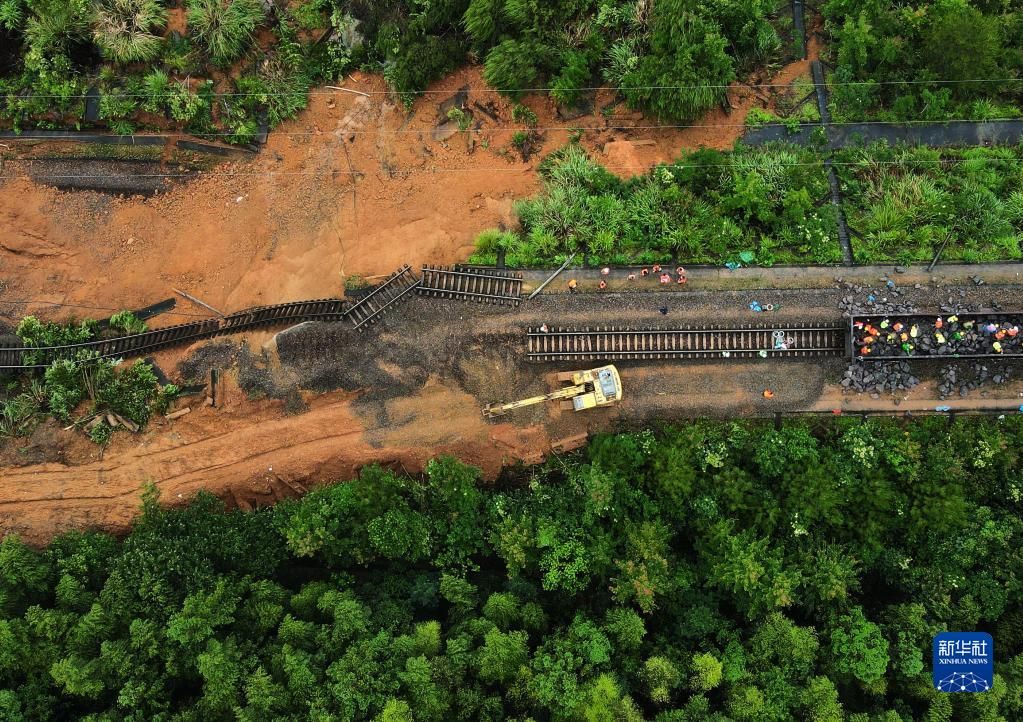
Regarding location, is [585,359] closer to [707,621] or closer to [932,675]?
[707,621]

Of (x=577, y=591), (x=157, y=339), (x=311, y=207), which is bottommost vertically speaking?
(x=577, y=591)

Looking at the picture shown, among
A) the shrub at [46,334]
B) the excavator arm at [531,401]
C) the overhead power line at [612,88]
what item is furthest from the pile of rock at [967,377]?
the shrub at [46,334]

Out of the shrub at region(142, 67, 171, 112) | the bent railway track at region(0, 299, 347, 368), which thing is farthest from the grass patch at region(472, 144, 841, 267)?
the shrub at region(142, 67, 171, 112)

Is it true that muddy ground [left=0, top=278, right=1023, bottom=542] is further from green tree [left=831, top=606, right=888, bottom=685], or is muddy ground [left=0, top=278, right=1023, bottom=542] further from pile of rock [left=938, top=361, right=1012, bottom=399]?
green tree [left=831, top=606, right=888, bottom=685]

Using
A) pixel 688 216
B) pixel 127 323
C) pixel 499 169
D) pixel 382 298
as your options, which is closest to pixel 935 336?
pixel 688 216

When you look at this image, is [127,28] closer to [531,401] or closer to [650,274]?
[531,401]

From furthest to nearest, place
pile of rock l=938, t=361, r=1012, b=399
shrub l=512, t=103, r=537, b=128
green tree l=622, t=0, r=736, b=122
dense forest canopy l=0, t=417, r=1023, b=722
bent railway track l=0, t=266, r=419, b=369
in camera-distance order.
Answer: shrub l=512, t=103, r=537, b=128
green tree l=622, t=0, r=736, b=122
bent railway track l=0, t=266, r=419, b=369
pile of rock l=938, t=361, r=1012, b=399
dense forest canopy l=0, t=417, r=1023, b=722
